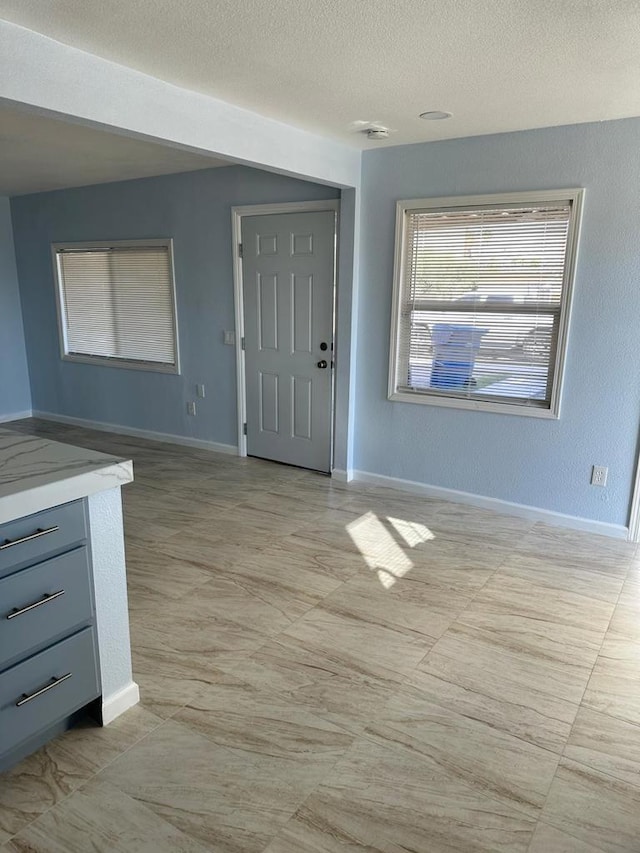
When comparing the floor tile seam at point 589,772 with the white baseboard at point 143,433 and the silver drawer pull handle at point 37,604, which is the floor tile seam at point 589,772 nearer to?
the silver drawer pull handle at point 37,604

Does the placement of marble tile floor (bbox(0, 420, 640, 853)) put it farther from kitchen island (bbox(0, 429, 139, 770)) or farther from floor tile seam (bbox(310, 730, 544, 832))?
kitchen island (bbox(0, 429, 139, 770))

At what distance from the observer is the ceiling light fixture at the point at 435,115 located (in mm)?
3195

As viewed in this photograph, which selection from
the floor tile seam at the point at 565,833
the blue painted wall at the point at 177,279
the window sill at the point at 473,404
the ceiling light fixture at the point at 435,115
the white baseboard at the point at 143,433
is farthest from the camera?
the white baseboard at the point at 143,433

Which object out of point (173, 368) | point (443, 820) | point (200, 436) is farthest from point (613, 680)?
point (173, 368)

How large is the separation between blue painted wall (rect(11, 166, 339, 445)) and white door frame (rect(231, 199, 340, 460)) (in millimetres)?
63

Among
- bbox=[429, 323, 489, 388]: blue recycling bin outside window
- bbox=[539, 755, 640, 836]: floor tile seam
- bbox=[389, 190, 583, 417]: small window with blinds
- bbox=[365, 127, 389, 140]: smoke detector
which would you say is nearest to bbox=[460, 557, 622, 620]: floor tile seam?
bbox=[539, 755, 640, 836]: floor tile seam

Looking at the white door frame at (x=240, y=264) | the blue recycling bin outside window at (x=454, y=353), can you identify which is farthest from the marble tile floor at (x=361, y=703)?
the white door frame at (x=240, y=264)

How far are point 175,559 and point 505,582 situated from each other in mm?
1833

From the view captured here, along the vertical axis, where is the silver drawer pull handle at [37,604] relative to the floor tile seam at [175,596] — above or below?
above

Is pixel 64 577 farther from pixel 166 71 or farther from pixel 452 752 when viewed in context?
pixel 166 71

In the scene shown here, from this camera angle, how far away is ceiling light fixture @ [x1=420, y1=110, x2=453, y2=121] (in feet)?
10.5

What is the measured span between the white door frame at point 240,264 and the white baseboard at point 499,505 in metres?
0.67

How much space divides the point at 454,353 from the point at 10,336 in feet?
16.9

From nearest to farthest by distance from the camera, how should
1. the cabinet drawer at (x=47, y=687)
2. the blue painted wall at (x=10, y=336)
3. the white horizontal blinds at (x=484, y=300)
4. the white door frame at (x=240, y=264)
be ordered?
the cabinet drawer at (x=47, y=687)
the white horizontal blinds at (x=484, y=300)
the white door frame at (x=240, y=264)
the blue painted wall at (x=10, y=336)
